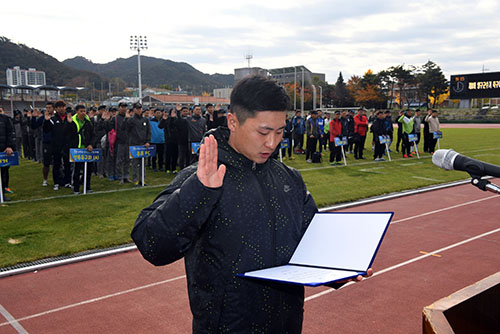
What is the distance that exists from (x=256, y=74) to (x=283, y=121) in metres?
0.26

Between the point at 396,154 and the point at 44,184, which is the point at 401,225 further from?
the point at 396,154

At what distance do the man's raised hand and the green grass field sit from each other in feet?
18.2

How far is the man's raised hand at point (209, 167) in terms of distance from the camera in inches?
66.6

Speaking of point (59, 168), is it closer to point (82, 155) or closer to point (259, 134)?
point (82, 155)

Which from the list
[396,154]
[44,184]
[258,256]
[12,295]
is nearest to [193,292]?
[258,256]

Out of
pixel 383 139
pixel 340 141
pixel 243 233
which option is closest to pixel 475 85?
pixel 383 139

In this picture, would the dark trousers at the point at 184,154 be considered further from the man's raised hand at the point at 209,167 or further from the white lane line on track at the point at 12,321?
the man's raised hand at the point at 209,167

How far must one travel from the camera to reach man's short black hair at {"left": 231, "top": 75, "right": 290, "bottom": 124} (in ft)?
6.25

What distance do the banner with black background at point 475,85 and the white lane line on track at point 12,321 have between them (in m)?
30.6

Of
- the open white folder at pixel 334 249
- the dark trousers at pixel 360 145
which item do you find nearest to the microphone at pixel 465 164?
the open white folder at pixel 334 249

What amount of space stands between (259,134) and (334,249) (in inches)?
25.9

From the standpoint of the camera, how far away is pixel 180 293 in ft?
17.0

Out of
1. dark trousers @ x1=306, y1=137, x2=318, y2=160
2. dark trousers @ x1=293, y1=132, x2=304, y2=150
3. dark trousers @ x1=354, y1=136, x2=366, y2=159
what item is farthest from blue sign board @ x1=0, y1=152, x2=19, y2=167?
dark trousers @ x1=354, y1=136, x2=366, y2=159

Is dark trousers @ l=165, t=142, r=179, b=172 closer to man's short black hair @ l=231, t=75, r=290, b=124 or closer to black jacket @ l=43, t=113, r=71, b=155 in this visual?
black jacket @ l=43, t=113, r=71, b=155
